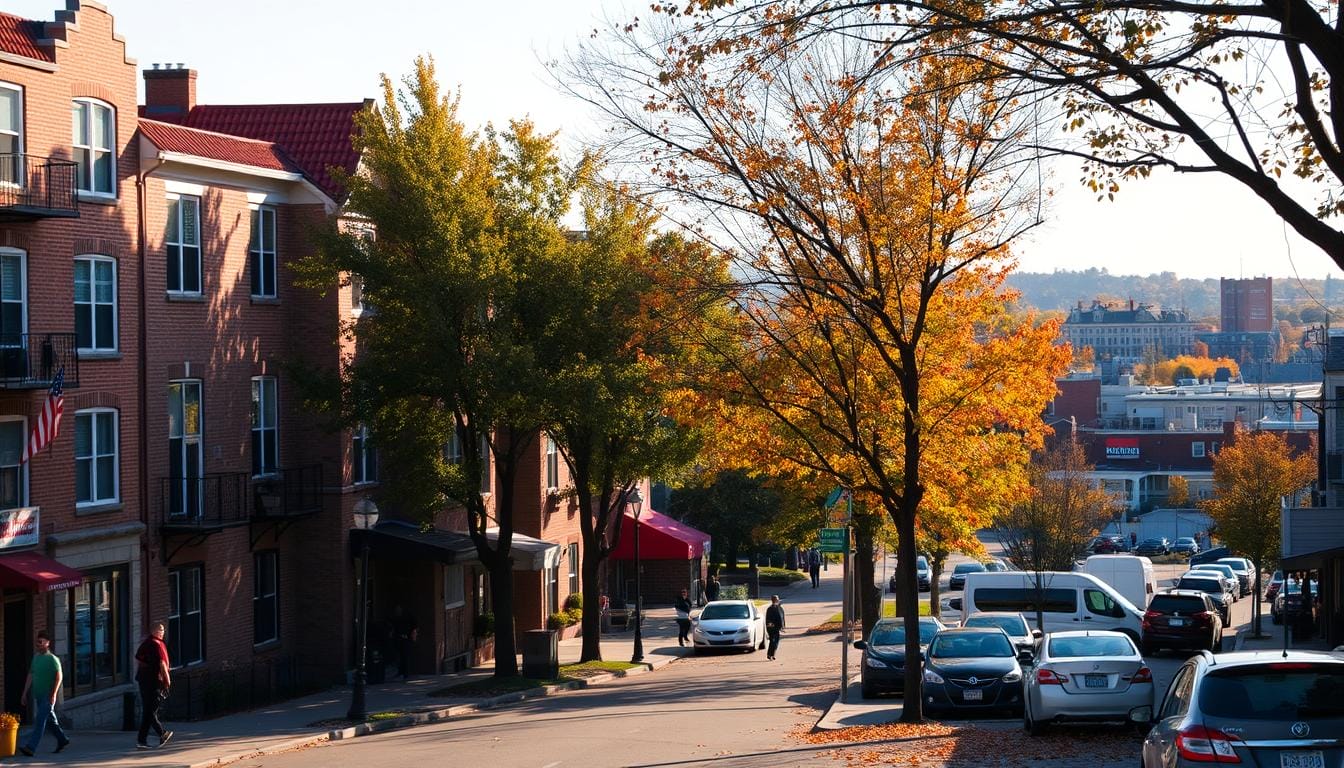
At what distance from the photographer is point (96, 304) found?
26.0m

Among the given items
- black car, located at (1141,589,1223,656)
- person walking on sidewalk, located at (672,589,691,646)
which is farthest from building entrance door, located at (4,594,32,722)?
black car, located at (1141,589,1223,656)

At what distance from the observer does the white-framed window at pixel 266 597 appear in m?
31.8

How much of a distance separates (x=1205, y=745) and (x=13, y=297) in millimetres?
19852

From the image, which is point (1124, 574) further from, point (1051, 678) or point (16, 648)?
point (16, 648)

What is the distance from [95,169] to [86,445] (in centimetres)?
482

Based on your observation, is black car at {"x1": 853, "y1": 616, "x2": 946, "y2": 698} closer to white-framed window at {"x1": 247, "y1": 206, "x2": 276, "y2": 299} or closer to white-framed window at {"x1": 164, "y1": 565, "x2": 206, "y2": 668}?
white-framed window at {"x1": 164, "y1": 565, "x2": 206, "y2": 668}

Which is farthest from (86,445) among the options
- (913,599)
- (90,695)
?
(913,599)

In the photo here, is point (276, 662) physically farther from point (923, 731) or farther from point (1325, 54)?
point (1325, 54)

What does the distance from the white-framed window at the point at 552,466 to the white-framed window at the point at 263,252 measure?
1557cm

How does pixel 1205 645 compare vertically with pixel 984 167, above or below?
below

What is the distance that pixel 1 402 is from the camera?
23.6 metres

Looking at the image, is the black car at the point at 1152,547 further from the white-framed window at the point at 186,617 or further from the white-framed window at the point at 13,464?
the white-framed window at the point at 13,464

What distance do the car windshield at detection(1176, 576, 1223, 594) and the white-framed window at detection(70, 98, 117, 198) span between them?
43.1m

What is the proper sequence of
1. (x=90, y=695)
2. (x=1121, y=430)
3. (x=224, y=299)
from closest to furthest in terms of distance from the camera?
(x=90, y=695), (x=224, y=299), (x=1121, y=430)
